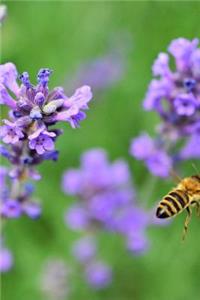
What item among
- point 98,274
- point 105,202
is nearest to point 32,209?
point 105,202

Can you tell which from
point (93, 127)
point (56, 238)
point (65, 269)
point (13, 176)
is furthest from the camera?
point (93, 127)

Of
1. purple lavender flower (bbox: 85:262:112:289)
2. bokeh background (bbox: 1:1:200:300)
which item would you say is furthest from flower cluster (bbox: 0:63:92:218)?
purple lavender flower (bbox: 85:262:112:289)

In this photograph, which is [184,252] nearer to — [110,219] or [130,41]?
[110,219]

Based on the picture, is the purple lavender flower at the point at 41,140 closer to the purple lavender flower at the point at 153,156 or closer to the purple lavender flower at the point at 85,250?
the purple lavender flower at the point at 153,156

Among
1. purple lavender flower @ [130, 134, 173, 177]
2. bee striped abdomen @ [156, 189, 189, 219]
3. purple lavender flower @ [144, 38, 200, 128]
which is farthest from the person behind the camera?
purple lavender flower @ [130, 134, 173, 177]

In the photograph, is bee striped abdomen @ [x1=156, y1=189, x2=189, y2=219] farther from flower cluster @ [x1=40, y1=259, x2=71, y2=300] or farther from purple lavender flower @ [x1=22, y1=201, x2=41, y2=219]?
flower cluster @ [x1=40, y1=259, x2=71, y2=300]

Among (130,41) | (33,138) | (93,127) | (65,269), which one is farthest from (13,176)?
(130,41)

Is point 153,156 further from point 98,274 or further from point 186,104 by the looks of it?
point 98,274

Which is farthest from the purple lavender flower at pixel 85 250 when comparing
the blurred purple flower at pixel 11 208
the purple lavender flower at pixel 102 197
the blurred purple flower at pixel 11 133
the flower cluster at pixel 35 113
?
the blurred purple flower at pixel 11 133
